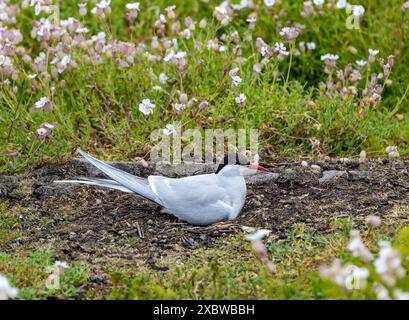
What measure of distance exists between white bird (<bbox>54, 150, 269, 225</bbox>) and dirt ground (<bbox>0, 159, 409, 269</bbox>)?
0.07 meters

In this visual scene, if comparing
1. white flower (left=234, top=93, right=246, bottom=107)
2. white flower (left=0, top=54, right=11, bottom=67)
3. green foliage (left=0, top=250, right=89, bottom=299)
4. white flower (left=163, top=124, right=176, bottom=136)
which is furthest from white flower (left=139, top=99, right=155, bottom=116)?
green foliage (left=0, top=250, right=89, bottom=299)

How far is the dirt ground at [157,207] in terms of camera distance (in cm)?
381

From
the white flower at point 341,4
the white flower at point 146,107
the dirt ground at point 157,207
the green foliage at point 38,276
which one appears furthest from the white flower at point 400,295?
the white flower at point 341,4

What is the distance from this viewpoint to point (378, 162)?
466cm

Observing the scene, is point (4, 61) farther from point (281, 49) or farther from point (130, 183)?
point (281, 49)

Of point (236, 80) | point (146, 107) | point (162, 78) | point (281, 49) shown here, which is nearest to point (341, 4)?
point (281, 49)

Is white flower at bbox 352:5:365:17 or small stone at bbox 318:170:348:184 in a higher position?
white flower at bbox 352:5:365:17

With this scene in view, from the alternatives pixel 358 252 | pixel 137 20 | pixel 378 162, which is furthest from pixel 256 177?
pixel 137 20

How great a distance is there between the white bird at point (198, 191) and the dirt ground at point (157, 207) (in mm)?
71

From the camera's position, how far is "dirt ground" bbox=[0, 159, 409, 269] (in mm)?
3812

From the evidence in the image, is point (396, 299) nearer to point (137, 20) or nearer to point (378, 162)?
point (378, 162)

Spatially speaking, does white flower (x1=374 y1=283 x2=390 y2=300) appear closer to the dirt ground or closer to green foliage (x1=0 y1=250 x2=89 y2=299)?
the dirt ground

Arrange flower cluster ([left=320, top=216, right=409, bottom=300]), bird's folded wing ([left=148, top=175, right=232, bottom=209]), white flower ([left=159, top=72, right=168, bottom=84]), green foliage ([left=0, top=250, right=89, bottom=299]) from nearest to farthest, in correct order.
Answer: flower cluster ([left=320, top=216, right=409, bottom=300])
green foliage ([left=0, top=250, right=89, bottom=299])
bird's folded wing ([left=148, top=175, right=232, bottom=209])
white flower ([left=159, top=72, right=168, bottom=84])

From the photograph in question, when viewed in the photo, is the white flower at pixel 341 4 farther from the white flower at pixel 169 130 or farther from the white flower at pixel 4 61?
the white flower at pixel 4 61
